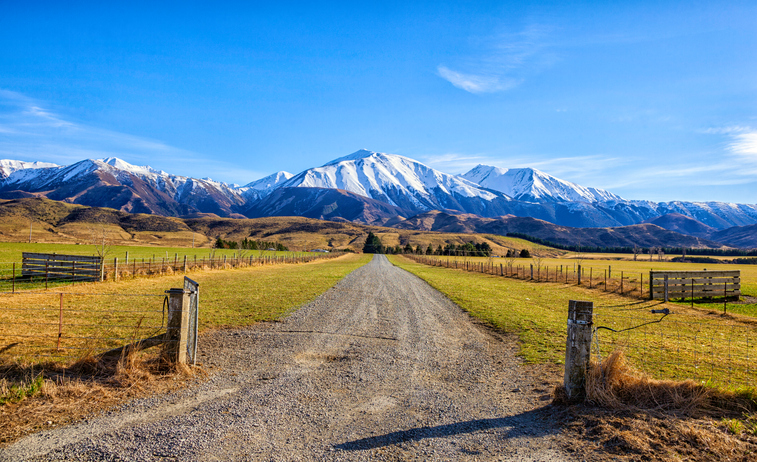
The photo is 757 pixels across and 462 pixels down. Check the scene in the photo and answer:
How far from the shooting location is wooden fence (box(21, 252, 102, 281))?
73.6ft

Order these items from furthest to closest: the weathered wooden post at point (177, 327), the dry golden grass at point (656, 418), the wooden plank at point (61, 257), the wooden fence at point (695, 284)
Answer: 1. the wooden plank at point (61, 257)
2. the wooden fence at point (695, 284)
3. the weathered wooden post at point (177, 327)
4. the dry golden grass at point (656, 418)

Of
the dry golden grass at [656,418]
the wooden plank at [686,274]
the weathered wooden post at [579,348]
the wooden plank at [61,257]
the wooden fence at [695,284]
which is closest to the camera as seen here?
the dry golden grass at [656,418]

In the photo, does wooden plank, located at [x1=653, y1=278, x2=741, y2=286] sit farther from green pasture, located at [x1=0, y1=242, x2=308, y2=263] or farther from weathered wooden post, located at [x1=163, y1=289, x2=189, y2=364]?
green pasture, located at [x1=0, y1=242, x2=308, y2=263]

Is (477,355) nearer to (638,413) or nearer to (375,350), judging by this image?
(375,350)

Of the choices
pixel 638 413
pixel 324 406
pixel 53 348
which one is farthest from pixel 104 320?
pixel 638 413

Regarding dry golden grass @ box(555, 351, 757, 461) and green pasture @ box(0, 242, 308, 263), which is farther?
→ green pasture @ box(0, 242, 308, 263)

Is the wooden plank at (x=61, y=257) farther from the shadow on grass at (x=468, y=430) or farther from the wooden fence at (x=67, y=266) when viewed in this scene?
the shadow on grass at (x=468, y=430)

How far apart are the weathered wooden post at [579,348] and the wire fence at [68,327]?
22.9ft

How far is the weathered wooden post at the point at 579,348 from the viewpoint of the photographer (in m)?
5.76

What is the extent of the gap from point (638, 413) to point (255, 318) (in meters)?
10.9

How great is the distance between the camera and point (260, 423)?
5.12 m

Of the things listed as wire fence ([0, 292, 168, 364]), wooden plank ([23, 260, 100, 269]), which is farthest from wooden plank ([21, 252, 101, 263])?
wire fence ([0, 292, 168, 364])

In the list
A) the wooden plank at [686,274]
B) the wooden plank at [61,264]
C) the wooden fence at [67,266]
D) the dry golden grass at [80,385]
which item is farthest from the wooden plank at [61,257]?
the wooden plank at [686,274]

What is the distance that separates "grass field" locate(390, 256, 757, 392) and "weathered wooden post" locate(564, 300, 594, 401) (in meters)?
1.30
